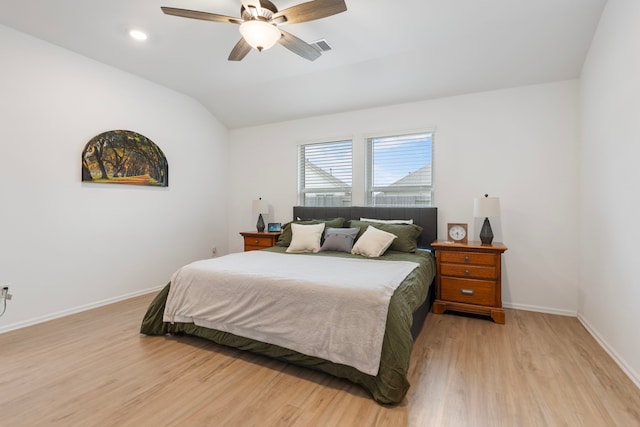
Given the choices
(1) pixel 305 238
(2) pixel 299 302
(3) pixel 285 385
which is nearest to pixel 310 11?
(2) pixel 299 302

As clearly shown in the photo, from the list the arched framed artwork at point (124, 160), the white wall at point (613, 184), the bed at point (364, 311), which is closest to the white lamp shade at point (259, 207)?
the bed at point (364, 311)

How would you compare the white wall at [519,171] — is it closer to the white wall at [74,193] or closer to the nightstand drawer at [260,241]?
the nightstand drawer at [260,241]

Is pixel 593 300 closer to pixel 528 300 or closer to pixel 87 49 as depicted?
pixel 528 300

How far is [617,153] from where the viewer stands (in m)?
2.28

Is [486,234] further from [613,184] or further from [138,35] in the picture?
[138,35]

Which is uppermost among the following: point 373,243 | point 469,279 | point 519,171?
point 519,171

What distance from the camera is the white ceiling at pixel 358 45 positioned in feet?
8.36

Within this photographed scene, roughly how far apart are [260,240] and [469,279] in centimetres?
281

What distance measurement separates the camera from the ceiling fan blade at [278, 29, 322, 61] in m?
2.33

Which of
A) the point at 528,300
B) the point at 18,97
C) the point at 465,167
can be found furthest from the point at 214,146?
the point at 528,300

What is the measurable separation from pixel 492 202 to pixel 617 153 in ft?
3.36

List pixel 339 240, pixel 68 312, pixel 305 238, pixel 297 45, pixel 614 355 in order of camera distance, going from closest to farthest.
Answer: pixel 614 355 → pixel 297 45 → pixel 68 312 → pixel 339 240 → pixel 305 238

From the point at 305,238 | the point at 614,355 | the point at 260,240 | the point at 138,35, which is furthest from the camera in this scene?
the point at 260,240

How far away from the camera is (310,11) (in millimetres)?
2027
